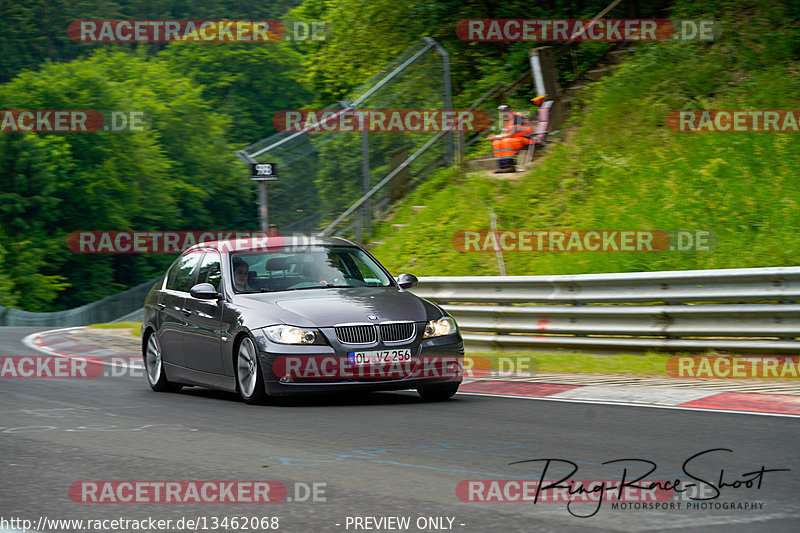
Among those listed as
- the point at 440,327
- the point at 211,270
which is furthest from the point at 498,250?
the point at 440,327

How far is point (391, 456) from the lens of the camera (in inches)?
287

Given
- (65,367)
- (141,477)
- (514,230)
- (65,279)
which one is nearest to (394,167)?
(514,230)

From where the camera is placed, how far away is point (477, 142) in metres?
23.3

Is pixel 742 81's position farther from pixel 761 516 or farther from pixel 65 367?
pixel 761 516

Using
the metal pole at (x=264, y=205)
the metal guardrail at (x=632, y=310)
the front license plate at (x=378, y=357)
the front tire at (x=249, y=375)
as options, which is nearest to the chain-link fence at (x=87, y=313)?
Answer: the metal pole at (x=264, y=205)

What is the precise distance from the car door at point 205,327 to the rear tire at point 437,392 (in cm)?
194

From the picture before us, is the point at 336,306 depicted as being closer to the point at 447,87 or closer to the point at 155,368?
the point at 155,368

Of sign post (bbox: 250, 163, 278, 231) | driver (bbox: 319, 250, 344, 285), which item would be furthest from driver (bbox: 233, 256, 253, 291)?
sign post (bbox: 250, 163, 278, 231)

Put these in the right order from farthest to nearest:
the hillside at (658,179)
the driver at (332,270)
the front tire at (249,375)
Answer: the hillside at (658,179)
the driver at (332,270)
the front tire at (249,375)

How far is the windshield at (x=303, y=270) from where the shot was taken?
439 inches

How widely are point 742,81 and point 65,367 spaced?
36.6ft

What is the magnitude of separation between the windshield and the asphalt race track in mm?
1117

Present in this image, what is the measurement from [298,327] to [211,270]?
2045 mm

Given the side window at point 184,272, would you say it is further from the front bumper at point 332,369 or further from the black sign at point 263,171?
the black sign at point 263,171
